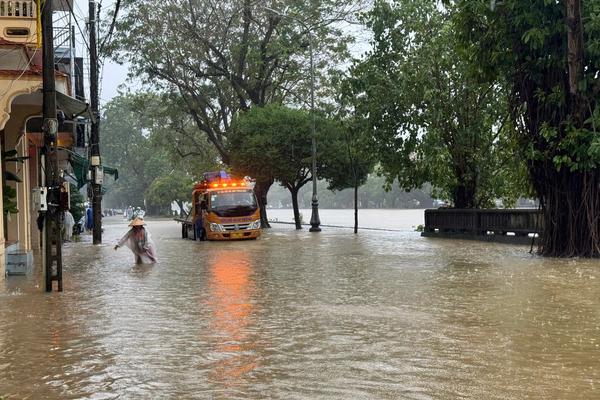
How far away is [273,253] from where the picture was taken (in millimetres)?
24047

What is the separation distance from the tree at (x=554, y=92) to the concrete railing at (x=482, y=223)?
3188 millimetres

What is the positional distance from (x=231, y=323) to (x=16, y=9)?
14303 mm

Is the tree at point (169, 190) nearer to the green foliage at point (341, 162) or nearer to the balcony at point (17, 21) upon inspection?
the green foliage at point (341, 162)

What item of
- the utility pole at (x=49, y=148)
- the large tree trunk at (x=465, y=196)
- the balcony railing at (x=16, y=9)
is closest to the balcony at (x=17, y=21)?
the balcony railing at (x=16, y=9)

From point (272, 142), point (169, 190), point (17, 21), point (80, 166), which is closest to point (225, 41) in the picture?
point (272, 142)

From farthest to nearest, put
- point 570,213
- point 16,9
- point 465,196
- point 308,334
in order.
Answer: point 465,196
point 16,9
point 570,213
point 308,334

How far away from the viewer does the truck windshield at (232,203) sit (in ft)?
107

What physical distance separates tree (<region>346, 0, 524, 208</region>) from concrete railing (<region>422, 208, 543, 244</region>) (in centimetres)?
83

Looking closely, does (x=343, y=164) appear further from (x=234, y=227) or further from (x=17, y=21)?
(x=17, y=21)

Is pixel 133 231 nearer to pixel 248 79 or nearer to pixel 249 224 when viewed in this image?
pixel 249 224

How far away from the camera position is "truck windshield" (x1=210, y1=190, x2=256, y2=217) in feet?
107

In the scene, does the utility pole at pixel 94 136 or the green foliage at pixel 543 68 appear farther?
the utility pole at pixel 94 136

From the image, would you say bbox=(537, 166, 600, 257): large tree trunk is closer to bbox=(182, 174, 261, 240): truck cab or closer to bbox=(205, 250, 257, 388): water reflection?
bbox=(205, 250, 257, 388): water reflection

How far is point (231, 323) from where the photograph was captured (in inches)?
397
